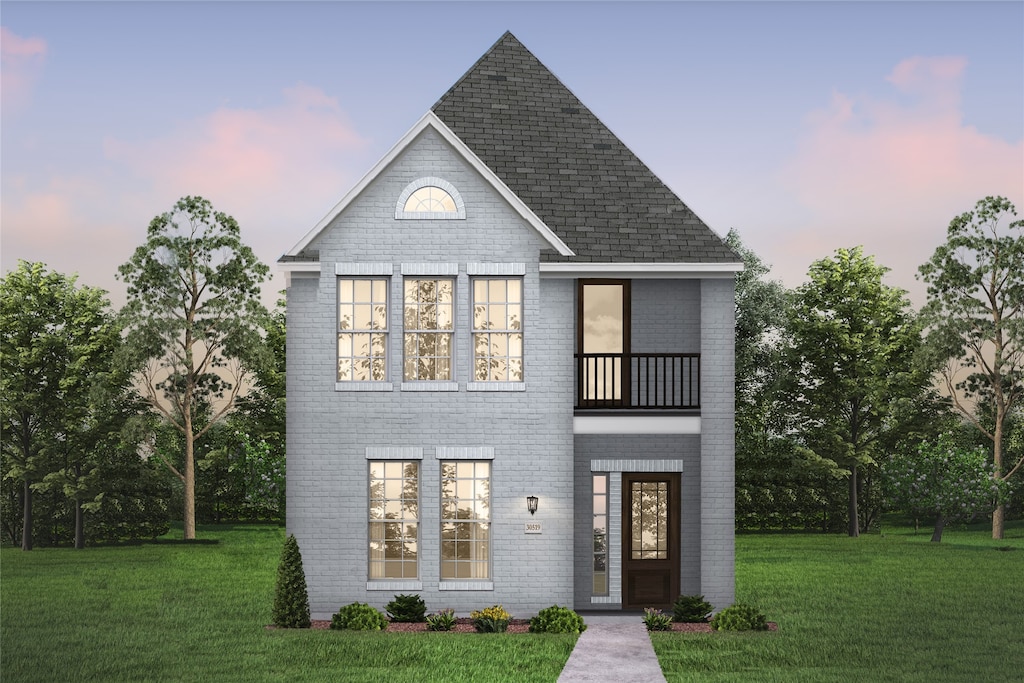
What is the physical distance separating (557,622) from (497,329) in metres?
5.44

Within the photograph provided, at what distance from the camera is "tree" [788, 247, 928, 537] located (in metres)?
39.1

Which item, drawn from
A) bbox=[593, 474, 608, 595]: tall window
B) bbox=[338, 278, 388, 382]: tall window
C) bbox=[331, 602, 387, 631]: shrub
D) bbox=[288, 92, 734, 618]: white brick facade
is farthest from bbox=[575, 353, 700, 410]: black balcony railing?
bbox=[331, 602, 387, 631]: shrub

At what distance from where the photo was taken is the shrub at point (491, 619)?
61.5ft

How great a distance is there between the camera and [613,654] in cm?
1667

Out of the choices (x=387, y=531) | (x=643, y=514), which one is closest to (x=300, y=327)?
(x=387, y=531)

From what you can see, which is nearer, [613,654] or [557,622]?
[613,654]

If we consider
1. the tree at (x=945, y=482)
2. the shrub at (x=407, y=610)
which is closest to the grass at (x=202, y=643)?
the shrub at (x=407, y=610)

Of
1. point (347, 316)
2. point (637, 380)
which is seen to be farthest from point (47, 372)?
point (637, 380)

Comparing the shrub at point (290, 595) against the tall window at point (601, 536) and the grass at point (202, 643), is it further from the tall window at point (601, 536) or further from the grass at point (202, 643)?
the tall window at point (601, 536)

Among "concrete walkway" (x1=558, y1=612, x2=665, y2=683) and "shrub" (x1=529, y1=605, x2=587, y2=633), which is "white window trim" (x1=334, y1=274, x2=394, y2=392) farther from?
"concrete walkway" (x1=558, y1=612, x2=665, y2=683)

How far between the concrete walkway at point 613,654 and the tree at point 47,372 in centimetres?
2460

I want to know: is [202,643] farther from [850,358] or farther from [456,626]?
[850,358]

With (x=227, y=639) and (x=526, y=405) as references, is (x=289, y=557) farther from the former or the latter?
(x=526, y=405)

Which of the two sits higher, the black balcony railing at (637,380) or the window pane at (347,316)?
the window pane at (347,316)
